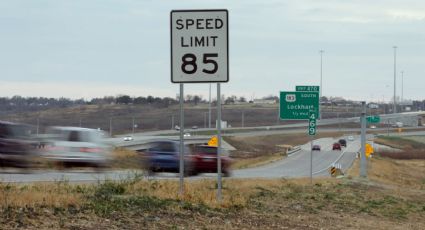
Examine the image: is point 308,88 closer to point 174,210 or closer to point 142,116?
point 174,210

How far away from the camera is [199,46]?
11969 millimetres

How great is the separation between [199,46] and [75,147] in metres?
15.0

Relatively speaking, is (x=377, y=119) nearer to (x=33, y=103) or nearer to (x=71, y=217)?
(x=71, y=217)

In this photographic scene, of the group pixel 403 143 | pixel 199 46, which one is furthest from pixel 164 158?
pixel 403 143

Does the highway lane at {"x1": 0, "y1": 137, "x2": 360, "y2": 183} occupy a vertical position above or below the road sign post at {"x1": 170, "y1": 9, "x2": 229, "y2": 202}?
below

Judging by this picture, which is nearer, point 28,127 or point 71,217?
point 71,217

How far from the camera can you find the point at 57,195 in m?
10.5

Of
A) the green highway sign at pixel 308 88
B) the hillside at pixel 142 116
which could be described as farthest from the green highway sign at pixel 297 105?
the hillside at pixel 142 116

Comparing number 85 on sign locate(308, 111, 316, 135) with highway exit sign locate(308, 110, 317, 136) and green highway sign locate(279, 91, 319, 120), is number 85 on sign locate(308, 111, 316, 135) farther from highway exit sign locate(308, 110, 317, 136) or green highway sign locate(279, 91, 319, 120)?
green highway sign locate(279, 91, 319, 120)

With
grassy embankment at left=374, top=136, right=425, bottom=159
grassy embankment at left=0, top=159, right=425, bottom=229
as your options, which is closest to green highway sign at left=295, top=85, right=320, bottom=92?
grassy embankment at left=0, top=159, right=425, bottom=229

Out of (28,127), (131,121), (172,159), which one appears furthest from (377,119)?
(131,121)

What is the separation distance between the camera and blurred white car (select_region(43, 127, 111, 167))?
25.9 m

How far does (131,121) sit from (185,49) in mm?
93371

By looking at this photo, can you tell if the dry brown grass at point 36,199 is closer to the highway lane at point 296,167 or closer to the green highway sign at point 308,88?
the green highway sign at point 308,88
